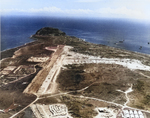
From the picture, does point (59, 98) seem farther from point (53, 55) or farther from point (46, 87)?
point (53, 55)

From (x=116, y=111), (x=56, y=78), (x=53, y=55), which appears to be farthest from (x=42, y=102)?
(x=53, y=55)

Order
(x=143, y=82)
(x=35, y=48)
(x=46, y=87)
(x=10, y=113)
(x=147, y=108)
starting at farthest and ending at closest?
1. (x=35, y=48)
2. (x=143, y=82)
3. (x=46, y=87)
4. (x=147, y=108)
5. (x=10, y=113)

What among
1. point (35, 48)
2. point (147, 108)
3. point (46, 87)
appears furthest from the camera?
point (35, 48)

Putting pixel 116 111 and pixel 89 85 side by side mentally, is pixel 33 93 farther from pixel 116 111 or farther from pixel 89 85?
pixel 116 111

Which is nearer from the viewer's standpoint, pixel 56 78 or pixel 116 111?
pixel 116 111

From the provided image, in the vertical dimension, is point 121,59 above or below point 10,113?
above

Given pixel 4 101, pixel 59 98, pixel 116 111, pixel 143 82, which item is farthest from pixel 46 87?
pixel 143 82
